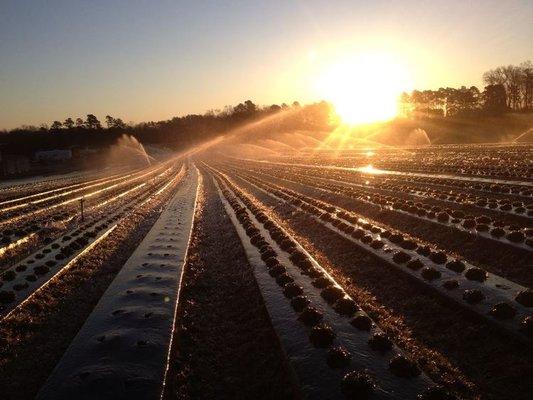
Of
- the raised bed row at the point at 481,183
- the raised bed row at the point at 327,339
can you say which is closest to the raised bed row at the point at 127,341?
the raised bed row at the point at 327,339

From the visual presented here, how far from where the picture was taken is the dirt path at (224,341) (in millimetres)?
8883

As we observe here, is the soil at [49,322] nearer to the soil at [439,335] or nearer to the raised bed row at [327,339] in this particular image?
the raised bed row at [327,339]

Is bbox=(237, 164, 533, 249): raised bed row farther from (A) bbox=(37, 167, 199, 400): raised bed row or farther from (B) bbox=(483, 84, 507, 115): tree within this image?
(B) bbox=(483, 84, 507, 115): tree

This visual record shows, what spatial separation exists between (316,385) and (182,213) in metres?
24.0

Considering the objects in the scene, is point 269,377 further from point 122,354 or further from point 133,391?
point 122,354

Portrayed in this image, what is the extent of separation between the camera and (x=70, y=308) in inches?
526

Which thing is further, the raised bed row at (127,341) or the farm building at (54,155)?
the farm building at (54,155)

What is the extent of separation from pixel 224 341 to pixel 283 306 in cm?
216

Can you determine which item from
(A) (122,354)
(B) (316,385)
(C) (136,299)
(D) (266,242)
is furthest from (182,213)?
(B) (316,385)

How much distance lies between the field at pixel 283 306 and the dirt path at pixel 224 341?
0.04m

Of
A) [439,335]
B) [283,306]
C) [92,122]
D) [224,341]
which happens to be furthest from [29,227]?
[92,122]

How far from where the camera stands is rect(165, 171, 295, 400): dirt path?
8883 mm

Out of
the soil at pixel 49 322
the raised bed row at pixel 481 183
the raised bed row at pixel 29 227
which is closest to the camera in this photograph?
the soil at pixel 49 322

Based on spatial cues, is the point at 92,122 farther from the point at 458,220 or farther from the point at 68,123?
the point at 458,220
